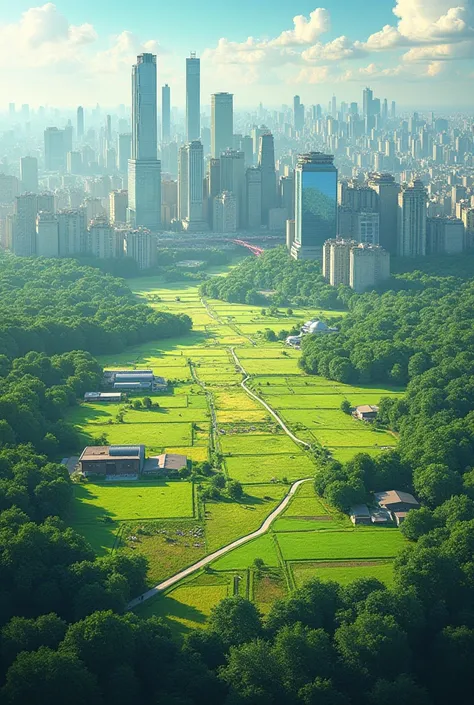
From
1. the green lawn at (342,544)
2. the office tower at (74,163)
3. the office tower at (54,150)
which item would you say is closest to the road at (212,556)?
the green lawn at (342,544)

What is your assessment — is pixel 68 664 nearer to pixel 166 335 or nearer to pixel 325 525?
pixel 325 525

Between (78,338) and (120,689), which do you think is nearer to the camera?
(120,689)

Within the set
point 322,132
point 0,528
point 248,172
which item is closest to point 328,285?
point 248,172

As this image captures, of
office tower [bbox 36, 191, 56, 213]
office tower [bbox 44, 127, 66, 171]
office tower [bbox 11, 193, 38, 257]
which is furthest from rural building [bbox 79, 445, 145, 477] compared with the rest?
office tower [bbox 44, 127, 66, 171]

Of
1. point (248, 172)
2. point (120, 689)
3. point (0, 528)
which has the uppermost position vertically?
point (248, 172)

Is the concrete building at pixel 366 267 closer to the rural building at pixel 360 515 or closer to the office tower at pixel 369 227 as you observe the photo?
the office tower at pixel 369 227

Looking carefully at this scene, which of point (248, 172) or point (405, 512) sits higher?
point (248, 172)

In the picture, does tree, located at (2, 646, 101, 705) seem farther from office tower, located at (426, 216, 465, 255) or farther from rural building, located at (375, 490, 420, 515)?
office tower, located at (426, 216, 465, 255)
